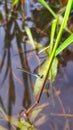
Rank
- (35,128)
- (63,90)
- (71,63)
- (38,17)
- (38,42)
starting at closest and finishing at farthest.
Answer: (35,128) → (63,90) → (71,63) → (38,42) → (38,17)

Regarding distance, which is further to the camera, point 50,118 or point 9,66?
point 9,66

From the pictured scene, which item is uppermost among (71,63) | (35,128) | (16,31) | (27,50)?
(16,31)

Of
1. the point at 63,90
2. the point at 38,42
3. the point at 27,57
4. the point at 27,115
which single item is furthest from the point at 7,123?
the point at 38,42

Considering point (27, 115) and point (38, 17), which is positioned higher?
point (38, 17)

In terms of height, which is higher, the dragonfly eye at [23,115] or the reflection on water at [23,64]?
the reflection on water at [23,64]

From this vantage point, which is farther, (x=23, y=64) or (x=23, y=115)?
(x=23, y=64)

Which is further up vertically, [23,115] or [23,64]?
[23,64]

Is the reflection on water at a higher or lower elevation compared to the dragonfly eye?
higher

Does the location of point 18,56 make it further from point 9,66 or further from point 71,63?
point 71,63
